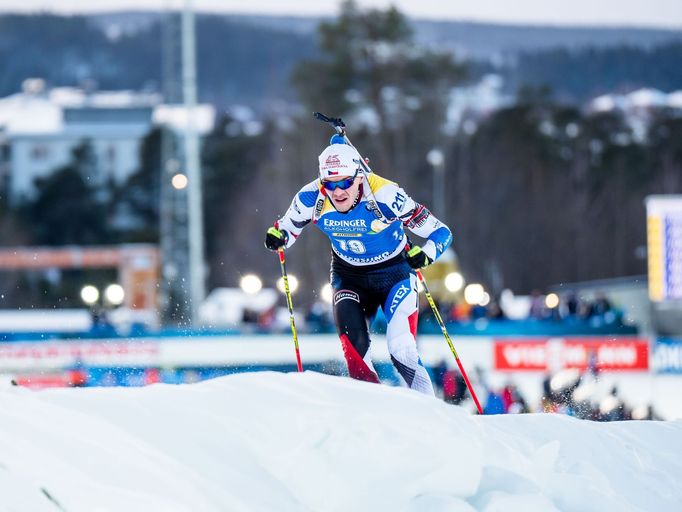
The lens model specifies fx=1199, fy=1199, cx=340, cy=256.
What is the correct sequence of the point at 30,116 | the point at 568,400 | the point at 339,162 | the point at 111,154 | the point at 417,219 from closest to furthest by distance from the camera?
the point at 339,162, the point at 417,219, the point at 568,400, the point at 111,154, the point at 30,116

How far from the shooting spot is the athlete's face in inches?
307

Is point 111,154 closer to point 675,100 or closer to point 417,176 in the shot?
point 675,100

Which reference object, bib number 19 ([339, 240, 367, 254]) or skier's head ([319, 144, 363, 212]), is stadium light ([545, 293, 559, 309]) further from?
skier's head ([319, 144, 363, 212])

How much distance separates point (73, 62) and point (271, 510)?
144m

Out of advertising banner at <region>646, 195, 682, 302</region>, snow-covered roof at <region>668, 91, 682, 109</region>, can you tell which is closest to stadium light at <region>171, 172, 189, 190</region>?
advertising banner at <region>646, 195, 682, 302</region>

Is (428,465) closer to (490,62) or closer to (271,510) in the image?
(271,510)

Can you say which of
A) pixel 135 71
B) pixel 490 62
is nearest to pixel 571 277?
pixel 490 62

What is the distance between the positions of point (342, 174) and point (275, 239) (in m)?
0.85

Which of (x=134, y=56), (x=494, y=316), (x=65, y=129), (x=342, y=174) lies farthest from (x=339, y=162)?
(x=134, y=56)

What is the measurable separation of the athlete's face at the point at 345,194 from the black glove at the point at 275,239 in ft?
2.15

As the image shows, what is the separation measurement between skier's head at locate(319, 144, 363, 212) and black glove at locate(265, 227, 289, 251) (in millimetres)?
652

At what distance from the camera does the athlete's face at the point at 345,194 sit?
7.80 metres

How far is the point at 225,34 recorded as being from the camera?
415 ft

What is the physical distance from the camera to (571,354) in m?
19.0
